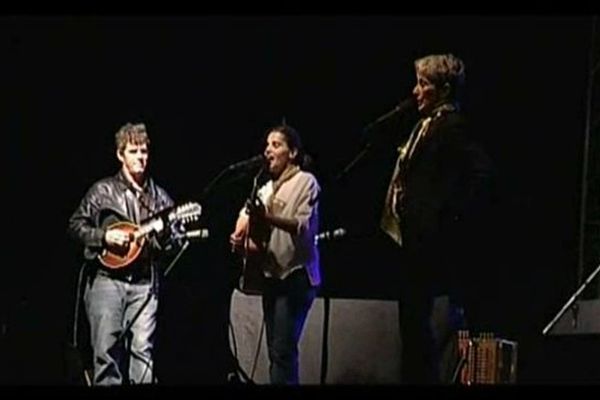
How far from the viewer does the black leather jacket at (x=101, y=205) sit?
161 inches

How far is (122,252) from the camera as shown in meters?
4.11

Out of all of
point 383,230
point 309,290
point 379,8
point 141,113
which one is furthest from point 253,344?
point 379,8

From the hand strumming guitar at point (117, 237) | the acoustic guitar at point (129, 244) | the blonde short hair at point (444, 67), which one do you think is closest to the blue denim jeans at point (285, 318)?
the acoustic guitar at point (129, 244)

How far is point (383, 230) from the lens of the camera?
4.07 metres

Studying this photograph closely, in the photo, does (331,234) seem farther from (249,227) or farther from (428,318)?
(428,318)

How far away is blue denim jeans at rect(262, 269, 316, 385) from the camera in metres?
4.04

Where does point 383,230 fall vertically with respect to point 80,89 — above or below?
below

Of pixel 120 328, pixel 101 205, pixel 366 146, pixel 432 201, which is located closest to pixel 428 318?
pixel 432 201

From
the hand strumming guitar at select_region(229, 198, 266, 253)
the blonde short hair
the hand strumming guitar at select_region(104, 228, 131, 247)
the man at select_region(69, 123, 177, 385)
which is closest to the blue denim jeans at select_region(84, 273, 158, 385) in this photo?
the man at select_region(69, 123, 177, 385)

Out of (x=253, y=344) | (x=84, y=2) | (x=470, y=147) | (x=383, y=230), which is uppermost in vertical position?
(x=84, y=2)

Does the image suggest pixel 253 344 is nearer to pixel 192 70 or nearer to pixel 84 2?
pixel 192 70

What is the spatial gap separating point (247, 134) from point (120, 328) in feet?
2.60

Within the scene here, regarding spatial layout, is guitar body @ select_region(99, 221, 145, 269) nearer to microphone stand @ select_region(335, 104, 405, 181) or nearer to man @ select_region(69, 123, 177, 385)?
man @ select_region(69, 123, 177, 385)

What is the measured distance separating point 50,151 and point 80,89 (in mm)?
236
